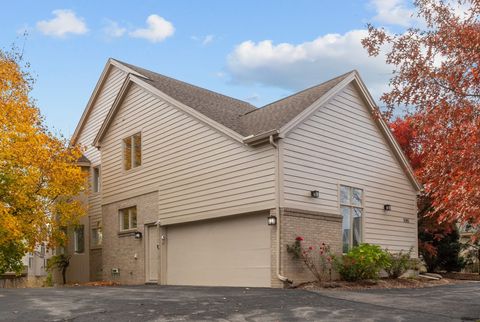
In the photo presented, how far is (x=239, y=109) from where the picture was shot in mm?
23953

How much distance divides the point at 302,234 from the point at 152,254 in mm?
7313

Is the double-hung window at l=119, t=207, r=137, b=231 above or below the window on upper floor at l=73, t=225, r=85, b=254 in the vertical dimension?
above

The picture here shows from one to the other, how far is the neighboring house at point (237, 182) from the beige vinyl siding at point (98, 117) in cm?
80

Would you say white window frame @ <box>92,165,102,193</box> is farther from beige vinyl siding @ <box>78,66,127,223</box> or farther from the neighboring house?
the neighboring house

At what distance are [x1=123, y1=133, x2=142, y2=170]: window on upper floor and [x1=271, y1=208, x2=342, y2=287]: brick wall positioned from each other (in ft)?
28.5

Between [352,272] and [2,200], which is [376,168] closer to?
[352,272]

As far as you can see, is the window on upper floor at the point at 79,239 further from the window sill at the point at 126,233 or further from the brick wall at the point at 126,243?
the window sill at the point at 126,233

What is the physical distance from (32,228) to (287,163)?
37.1 feet

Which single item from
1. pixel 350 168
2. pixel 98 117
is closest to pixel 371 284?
pixel 350 168

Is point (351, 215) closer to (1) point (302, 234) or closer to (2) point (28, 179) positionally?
(1) point (302, 234)

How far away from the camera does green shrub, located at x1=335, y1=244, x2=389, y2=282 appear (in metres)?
17.6

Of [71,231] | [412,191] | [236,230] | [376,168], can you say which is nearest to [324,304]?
[236,230]

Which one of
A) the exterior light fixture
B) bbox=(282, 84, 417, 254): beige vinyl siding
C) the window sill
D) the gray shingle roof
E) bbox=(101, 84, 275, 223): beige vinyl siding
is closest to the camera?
the exterior light fixture

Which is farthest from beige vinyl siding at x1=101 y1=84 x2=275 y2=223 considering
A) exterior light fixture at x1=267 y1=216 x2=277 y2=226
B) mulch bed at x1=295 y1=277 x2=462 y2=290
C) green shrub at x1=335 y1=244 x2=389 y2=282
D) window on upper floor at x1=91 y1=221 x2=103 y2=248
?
green shrub at x1=335 y1=244 x2=389 y2=282
